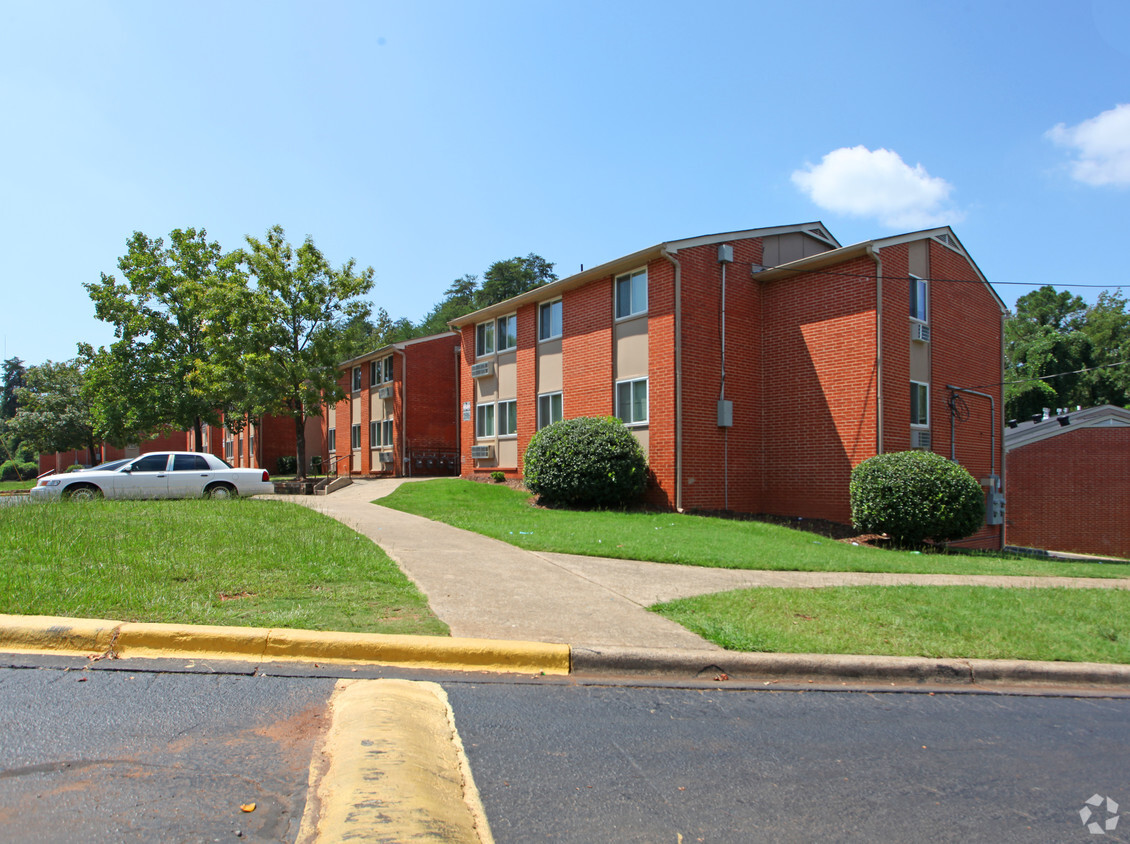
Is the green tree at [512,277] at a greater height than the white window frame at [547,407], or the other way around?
the green tree at [512,277]

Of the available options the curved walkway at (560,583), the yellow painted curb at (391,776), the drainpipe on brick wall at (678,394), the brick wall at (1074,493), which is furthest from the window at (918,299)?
the yellow painted curb at (391,776)

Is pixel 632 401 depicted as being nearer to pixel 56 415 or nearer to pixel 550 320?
pixel 550 320

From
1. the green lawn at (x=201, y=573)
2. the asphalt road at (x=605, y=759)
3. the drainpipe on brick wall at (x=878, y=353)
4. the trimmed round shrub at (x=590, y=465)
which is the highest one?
the drainpipe on brick wall at (x=878, y=353)

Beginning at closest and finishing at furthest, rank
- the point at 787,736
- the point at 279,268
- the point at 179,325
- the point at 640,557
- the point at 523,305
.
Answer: the point at 787,736, the point at 640,557, the point at 523,305, the point at 279,268, the point at 179,325

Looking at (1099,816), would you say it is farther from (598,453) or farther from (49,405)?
(49,405)

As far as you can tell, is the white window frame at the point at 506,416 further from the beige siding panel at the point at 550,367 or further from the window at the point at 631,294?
the window at the point at 631,294

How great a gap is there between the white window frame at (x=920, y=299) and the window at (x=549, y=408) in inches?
378

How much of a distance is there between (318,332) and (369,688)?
24386mm

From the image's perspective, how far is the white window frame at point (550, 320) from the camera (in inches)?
846

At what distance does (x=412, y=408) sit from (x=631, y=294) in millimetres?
13791

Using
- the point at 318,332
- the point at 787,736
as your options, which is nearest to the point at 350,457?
the point at 318,332

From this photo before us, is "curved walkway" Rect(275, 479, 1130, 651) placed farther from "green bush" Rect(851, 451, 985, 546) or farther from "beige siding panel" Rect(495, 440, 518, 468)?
"beige siding panel" Rect(495, 440, 518, 468)

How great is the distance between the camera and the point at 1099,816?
3.54m

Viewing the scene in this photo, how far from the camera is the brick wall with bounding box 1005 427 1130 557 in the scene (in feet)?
87.9
